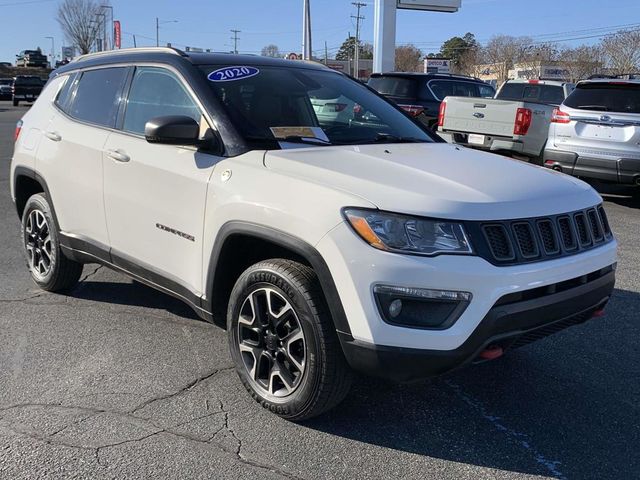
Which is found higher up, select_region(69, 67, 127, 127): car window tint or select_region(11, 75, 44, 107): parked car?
select_region(11, 75, 44, 107): parked car

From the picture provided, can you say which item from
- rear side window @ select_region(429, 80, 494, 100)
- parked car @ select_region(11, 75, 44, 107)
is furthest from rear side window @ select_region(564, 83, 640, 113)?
parked car @ select_region(11, 75, 44, 107)

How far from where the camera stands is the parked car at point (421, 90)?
12.7 m

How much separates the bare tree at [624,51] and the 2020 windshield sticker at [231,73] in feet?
161

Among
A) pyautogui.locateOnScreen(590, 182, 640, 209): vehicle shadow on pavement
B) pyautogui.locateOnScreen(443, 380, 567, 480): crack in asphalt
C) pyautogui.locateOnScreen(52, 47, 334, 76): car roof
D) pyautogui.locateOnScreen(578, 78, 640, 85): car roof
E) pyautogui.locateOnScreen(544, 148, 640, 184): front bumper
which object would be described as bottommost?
pyautogui.locateOnScreen(443, 380, 567, 480): crack in asphalt

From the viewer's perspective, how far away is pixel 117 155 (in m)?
4.09

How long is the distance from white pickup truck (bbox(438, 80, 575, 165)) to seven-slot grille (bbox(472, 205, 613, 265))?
6568 mm

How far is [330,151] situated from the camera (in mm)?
3500

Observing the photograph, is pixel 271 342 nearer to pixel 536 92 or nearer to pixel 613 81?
pixel 613 81

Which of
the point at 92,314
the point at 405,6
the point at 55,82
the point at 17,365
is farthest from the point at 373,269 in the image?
the point at 405,6

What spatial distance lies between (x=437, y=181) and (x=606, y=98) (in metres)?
7.10

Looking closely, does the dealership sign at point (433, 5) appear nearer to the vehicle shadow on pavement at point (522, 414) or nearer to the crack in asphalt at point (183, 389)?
the vehicle shadow on pavement at point (522, 414)

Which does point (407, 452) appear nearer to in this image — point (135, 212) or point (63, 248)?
point (135, 212)

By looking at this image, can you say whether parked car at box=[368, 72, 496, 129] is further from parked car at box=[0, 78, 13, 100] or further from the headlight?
parked car at box=[0, 78, 13, 100]

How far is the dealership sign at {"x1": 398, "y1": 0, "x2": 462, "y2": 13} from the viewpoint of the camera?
23438 mm
